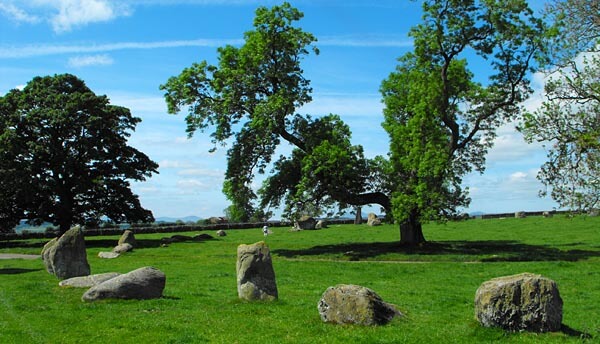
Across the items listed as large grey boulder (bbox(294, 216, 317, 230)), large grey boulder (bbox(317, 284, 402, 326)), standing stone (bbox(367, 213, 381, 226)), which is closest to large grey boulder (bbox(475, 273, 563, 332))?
large grey boulder (bbox(317, 284, 402, 326))

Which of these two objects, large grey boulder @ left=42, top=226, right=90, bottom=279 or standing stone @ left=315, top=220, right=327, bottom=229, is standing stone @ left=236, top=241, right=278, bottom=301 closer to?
large grey boulder @ left=42, top=226, right=90, bottom=279

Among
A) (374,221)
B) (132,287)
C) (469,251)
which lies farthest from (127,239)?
(374,221)

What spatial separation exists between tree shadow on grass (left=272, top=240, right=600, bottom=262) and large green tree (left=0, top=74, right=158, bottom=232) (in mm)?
24087

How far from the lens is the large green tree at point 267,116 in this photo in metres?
42.9

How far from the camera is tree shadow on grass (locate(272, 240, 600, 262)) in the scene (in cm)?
3609

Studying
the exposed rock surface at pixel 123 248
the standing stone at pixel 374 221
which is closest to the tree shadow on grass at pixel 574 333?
the exposed rock surface at pixel 123 248

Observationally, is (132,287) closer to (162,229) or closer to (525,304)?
(525,304)

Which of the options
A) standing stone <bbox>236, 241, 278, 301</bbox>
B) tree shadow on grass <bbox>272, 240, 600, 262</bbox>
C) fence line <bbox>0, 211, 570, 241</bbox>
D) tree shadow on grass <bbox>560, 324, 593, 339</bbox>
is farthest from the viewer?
fence line <bbox>0, 211, 570, 241</bbox>

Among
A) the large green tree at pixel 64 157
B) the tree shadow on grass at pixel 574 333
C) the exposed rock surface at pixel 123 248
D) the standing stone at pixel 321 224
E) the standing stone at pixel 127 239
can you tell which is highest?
the large green tree at pixel 64 157

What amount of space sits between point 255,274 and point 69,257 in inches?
484

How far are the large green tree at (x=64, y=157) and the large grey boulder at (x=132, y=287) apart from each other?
40535 mm

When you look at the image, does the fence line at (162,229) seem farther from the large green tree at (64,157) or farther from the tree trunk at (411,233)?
the tree trunk at (411,233)

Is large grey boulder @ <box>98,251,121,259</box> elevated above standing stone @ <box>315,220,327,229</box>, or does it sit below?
below

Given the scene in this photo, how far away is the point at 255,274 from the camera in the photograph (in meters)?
19.0
